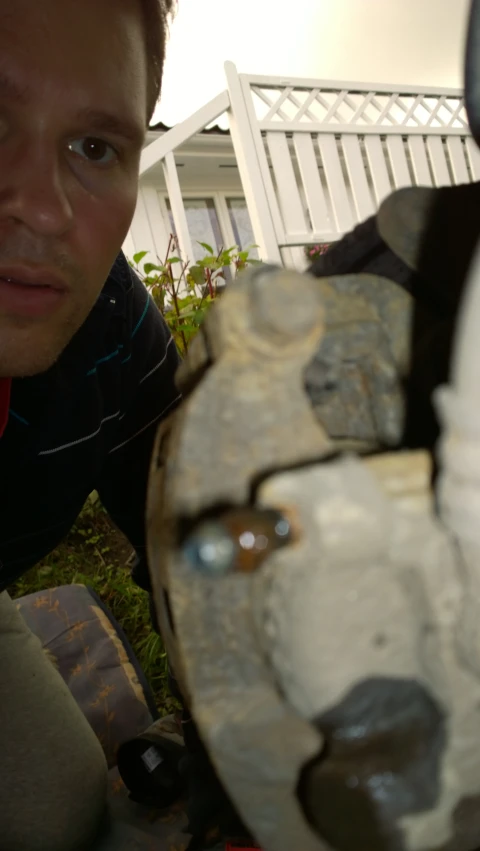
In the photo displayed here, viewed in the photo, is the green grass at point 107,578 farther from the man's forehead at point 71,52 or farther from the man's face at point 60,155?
the man's forehead at point 71,52

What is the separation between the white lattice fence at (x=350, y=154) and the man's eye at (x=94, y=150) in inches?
7.5

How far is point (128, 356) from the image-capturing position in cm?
84

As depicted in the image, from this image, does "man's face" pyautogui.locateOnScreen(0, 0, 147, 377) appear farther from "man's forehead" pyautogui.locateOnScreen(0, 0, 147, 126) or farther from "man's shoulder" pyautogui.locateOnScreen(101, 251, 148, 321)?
"man's shoulder" pyautogui.locateOnScreen(101, 251, 148, 321)

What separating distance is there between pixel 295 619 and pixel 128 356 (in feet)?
2.21

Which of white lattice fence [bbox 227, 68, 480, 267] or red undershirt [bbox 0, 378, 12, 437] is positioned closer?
white lattice fence [bbox 227, 68, 480, 267]

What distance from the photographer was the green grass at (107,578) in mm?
1287

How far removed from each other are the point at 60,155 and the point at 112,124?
7 centimetres

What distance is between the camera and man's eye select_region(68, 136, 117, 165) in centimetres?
57

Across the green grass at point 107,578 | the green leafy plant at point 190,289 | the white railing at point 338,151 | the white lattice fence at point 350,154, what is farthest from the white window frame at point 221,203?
the white lattice fence at point 350,154

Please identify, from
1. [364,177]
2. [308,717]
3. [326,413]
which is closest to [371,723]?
[308,717]

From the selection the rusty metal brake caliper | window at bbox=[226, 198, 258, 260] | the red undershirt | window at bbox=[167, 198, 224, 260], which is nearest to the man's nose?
the red undershirt

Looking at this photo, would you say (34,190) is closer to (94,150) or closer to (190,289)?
(94,150)

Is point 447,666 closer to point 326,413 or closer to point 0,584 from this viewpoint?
point 326,413

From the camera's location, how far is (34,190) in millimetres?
512
